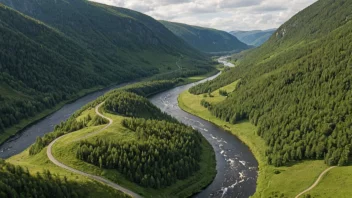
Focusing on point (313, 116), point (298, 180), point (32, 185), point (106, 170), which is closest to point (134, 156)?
point (106, 170)

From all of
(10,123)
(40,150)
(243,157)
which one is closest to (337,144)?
(243,157)

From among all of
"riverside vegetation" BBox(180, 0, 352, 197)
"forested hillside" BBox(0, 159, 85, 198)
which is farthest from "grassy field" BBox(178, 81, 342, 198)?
"forested hillside" BBox(0, 159, 85, 198)

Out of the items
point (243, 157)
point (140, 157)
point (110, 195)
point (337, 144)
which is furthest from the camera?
point (243, 157)

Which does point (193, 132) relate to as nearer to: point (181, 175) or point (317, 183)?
point (181, 175)

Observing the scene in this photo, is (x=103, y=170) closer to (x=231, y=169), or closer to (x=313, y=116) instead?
(x=231, y=169)

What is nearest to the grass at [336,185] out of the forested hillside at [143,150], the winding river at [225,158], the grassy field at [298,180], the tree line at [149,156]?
the grassy field at [298,180]

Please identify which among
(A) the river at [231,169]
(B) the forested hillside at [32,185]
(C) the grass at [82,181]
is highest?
(B) the forested hillside at [32,185]

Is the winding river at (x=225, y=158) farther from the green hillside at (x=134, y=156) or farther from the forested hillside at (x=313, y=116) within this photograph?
the forested hillside at (x=313, y=116)

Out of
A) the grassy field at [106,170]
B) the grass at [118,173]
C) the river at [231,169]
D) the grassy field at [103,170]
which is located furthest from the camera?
the river at [231,169]
